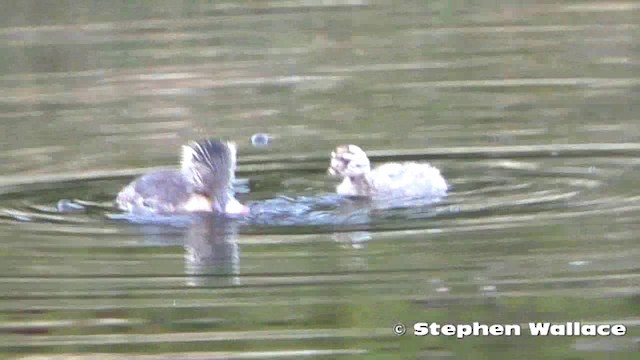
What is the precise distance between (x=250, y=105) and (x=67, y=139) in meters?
1.85

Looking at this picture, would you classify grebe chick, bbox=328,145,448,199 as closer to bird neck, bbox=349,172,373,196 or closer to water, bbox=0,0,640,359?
bird neck, bbox=349,172,373,196

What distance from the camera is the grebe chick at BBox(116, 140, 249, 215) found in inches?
406

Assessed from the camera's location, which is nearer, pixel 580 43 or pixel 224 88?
pixel 224 88

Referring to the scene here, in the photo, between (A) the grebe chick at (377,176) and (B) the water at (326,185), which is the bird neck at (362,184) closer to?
(A) the grebe chick at (377,176)

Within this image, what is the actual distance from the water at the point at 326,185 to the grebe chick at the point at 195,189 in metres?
0.16

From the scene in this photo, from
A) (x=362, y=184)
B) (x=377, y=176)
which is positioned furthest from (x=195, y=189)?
(x=377, y=176)

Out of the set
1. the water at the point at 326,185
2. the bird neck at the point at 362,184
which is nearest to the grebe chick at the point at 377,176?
the bird neck at the point at 362,184

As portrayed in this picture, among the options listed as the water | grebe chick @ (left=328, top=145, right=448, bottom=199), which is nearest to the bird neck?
grebe chick @ (left=328, top=145, right=448, bottom=199)

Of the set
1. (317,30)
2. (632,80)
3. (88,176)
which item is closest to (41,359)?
(88,176)

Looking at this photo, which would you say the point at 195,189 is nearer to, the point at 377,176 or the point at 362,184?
the point at 362,184

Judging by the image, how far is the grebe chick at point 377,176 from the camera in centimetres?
1057

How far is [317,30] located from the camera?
1878 centimetres

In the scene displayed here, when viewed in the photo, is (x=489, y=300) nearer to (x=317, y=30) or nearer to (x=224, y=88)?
(x=224, y=88)

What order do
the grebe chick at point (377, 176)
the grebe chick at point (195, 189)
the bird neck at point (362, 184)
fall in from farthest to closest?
the bird neck at point (362, 184)
the grebe chick at point (377, 176)
the grebe chick at point (195, 189)
